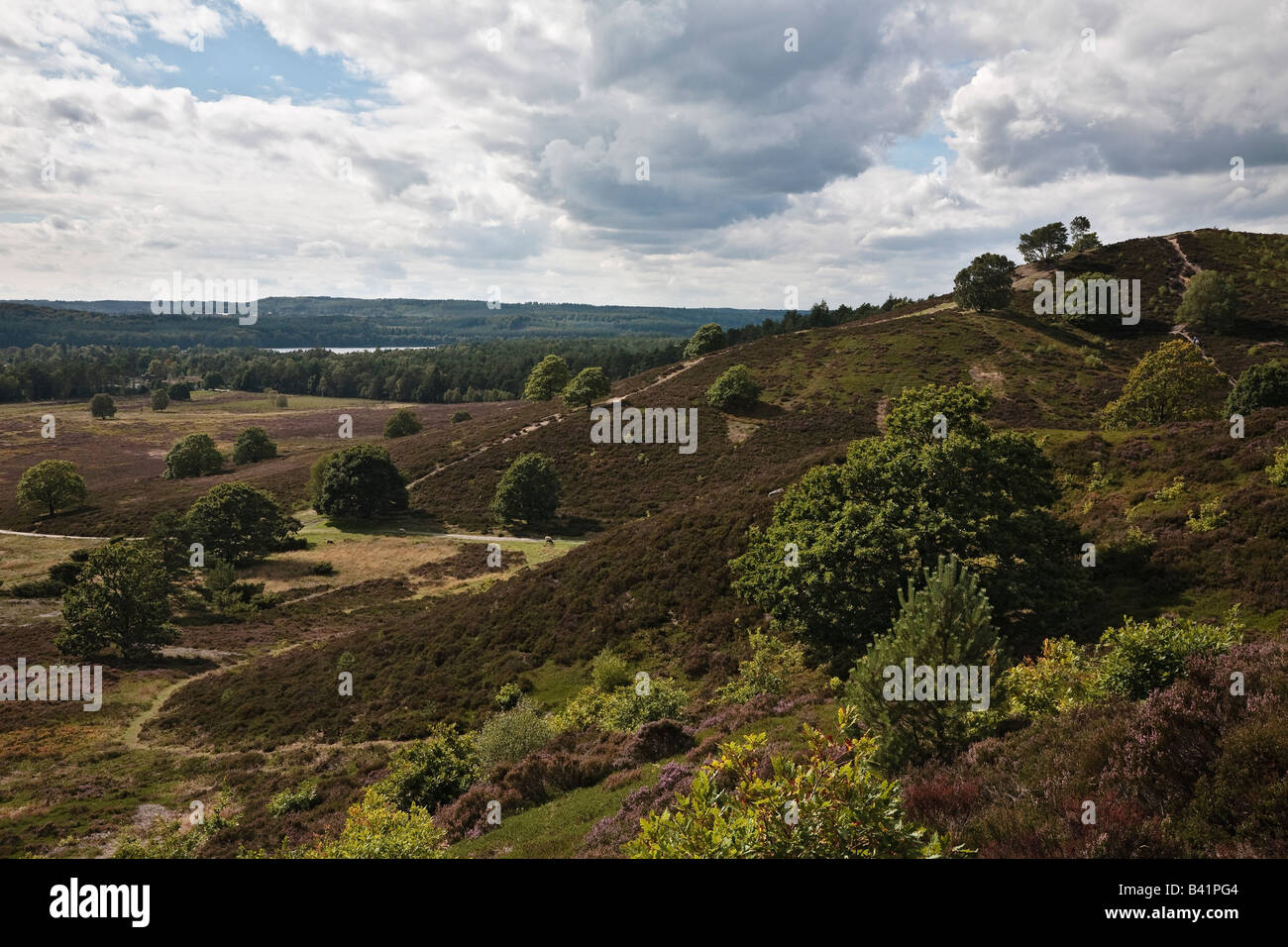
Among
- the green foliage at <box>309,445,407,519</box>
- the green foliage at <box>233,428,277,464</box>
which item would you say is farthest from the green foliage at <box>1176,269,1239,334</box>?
the green foliage at <box>233,428,277,464</box>

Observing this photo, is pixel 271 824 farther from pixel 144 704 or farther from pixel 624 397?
pixel 624 397

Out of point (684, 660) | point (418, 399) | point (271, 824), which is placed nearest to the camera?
point (271, 824)

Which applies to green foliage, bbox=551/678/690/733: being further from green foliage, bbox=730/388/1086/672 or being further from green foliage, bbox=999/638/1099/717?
green foliage, bbox=999/638/1099/717

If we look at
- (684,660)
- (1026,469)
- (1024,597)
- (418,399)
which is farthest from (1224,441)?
(418,399)

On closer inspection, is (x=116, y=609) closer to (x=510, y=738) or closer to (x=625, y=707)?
(x=510, y=738)

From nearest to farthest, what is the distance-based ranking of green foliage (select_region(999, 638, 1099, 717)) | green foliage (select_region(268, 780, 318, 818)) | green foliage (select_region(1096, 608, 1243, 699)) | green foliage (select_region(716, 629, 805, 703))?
1. green foliage (select_region(1096, 608, 1243, 699))
2. green foliage (select_region(999, 638, 1099, 717))
3. green foliage (select_region(268, 780, 318, 818))
4. green foliage (select_region(716, 629, 805, 703))

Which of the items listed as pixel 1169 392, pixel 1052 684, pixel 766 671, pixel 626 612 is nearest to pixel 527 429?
pixel 626 612

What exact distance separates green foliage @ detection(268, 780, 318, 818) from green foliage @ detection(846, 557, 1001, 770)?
19.0m

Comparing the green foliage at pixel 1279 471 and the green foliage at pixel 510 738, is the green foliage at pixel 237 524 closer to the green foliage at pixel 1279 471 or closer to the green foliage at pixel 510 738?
the green foliage at pixel 510 738

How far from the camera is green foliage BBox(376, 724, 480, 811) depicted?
59.5 feet

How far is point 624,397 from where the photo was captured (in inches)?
3533
